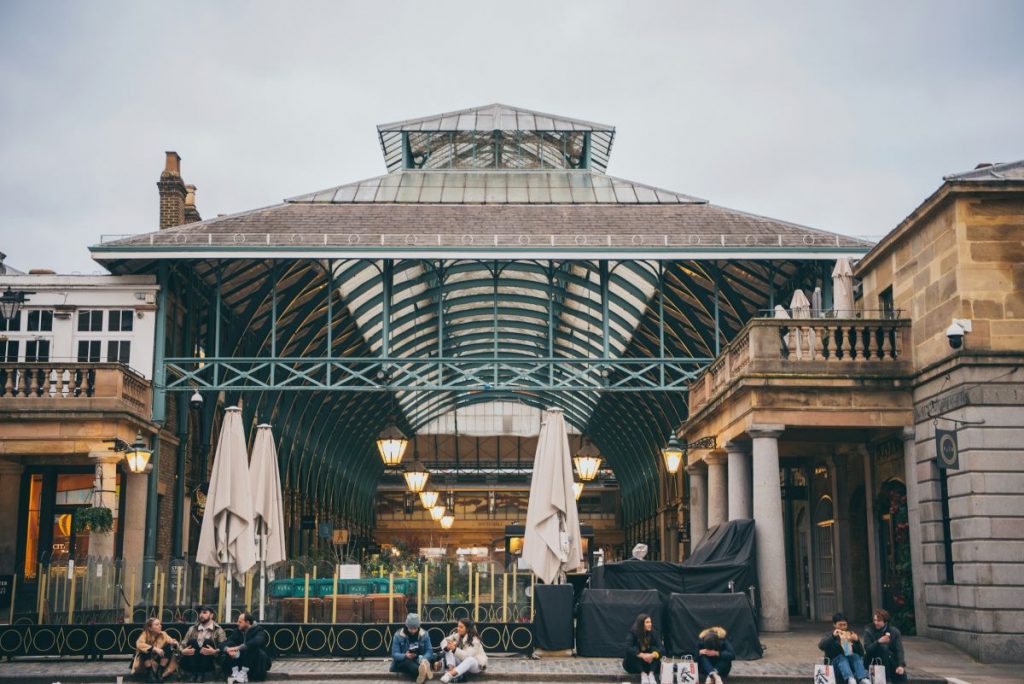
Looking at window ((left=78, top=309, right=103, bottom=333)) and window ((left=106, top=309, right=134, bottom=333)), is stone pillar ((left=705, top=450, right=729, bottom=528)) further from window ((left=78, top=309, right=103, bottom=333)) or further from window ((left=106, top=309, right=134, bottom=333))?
window ((left=78, top=309, right=103, bottom=333))

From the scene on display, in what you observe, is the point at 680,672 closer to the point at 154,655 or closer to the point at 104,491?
the point at 154,655

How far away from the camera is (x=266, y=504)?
22.2 m

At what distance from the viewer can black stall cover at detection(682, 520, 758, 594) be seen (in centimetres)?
2134

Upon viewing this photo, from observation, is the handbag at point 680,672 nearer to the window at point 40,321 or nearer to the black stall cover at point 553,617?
the black stall cover at point 553,617

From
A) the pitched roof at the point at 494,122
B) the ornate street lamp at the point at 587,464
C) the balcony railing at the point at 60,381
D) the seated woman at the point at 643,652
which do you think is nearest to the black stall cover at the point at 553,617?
the seated woman at the point at 643,652

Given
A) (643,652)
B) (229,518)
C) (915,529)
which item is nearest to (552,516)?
(643,652)

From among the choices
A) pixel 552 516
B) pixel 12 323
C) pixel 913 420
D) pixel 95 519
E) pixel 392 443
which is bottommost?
pixel 552 516

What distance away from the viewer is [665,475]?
50375 millimetres

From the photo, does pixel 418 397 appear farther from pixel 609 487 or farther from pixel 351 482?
pixel 609 487

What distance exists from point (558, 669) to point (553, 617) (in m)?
1.74

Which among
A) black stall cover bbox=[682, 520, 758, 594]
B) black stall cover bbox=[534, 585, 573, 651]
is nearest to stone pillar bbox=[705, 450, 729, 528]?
black stall cover bbox=[682, 520, 758, 594]

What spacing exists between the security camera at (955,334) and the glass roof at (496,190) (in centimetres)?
1767

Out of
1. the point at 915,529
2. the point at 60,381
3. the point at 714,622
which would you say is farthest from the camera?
the point at 60,381

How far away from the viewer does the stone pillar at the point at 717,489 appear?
2806 centimetres
